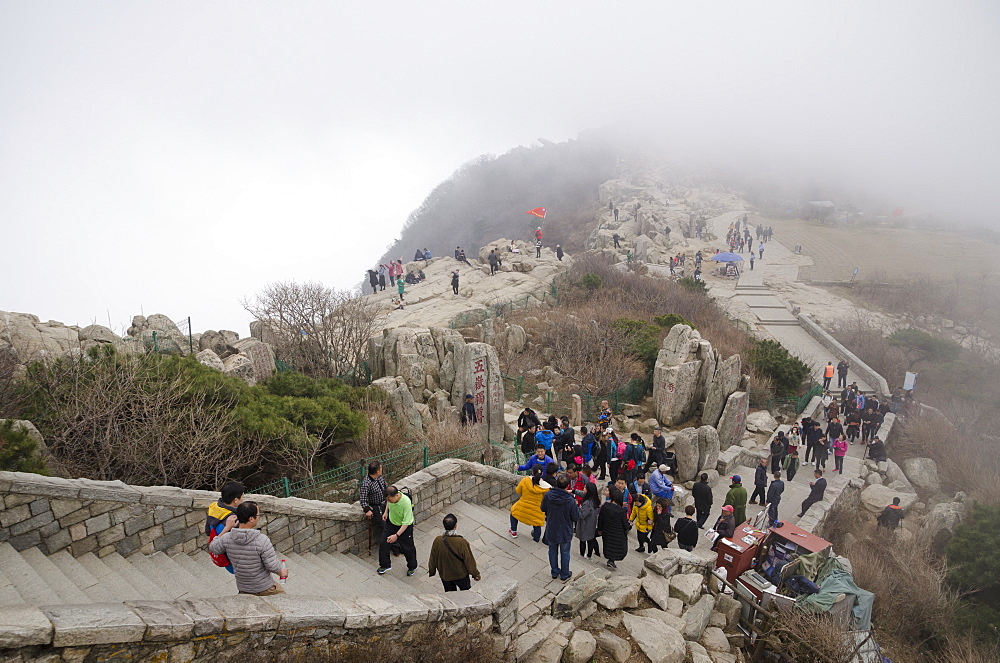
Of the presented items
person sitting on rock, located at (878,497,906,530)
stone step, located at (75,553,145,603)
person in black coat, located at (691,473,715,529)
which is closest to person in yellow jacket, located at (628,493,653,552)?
person in black coat, located at (691,473,715,529)

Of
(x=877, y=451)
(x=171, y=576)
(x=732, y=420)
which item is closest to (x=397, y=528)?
(x=171, y=576)

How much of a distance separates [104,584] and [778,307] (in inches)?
1496

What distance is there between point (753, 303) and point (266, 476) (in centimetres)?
3422

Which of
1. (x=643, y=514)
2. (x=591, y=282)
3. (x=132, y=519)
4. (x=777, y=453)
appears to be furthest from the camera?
(x=591, y=282)

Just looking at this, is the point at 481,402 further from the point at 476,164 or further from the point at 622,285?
the point at 476,164

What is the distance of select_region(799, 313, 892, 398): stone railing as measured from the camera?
2365 centimetres

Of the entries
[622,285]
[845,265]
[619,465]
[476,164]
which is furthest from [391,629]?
[476,164]

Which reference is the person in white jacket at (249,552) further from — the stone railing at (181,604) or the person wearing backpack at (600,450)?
the person wearing backpack at (600,450)

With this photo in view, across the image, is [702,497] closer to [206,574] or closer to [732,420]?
[732,420]

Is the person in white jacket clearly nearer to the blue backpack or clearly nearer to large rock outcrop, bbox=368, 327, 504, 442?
the blue backpack

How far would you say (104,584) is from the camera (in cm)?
529

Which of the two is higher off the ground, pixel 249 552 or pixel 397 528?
pixel 249 552

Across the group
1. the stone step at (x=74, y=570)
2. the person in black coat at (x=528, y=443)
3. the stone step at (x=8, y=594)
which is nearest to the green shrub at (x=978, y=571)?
the person in black coat at (x=528, y=443)

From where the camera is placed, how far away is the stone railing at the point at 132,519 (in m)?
5.34
